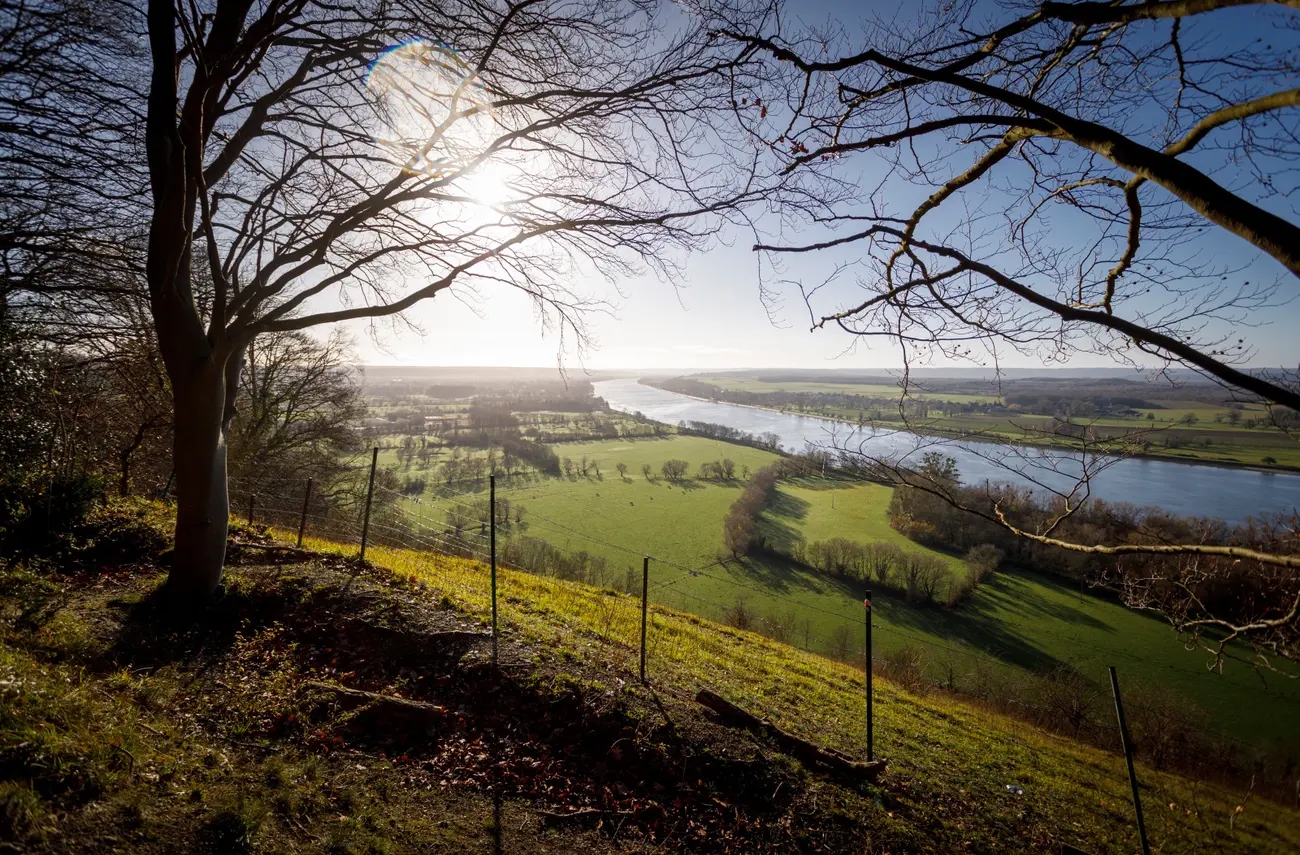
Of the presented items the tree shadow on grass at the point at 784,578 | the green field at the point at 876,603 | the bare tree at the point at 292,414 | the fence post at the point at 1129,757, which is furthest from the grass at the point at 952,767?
the tree shadow on grass at the point at 784,578

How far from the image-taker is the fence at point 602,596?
6.48 meters

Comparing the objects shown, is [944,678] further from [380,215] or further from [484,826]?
[380,215]

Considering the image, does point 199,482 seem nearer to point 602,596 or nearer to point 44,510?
point 44,510

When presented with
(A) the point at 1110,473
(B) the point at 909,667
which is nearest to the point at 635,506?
(B) the point at 909,667

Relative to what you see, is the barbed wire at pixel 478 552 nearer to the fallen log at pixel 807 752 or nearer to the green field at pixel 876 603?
the green field at pixel 876 603

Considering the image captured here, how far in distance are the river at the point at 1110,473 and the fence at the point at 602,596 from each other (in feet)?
5.40

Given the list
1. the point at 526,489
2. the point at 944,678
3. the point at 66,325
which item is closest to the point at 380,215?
the point at 66,325

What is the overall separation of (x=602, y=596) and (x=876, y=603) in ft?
96.5

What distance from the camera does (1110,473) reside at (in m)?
32.9

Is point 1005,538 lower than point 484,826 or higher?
lower

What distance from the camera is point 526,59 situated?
4.16 metres

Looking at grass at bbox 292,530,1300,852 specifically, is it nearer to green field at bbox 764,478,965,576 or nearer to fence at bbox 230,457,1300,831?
fence at bbox 230,457,1300,831

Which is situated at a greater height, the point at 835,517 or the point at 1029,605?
the point at 835,517

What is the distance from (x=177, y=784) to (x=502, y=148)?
518cm
